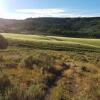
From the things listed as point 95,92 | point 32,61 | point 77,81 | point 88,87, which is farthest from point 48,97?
point 32,61

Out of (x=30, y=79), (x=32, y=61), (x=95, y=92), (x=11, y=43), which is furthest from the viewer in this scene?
(x=11, y=43)

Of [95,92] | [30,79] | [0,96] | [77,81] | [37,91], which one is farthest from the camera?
Result: [77,81]

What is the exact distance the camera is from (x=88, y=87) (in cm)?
1698

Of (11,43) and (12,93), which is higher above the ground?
(12,93)

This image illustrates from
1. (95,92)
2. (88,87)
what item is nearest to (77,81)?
(88,87)

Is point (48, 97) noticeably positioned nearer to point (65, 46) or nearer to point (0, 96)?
point (0, 96)

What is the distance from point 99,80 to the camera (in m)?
19.9

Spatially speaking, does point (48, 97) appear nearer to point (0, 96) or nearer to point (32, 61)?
point (0, 96)

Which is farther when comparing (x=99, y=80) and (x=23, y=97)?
(x=99, y=80)

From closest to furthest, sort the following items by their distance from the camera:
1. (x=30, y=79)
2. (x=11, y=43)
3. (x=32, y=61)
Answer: (x=30, y=79) → (x=32, y=61) → (x=11, y=43)

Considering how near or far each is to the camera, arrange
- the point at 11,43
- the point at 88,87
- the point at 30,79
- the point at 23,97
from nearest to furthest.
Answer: the point at 23,97 < the point at 88,87 < the point at 30,79 < the point at 11,43

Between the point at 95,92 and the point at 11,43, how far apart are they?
42.4 meters

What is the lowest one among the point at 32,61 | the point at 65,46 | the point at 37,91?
the point at 65,46

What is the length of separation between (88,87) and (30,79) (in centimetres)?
346
